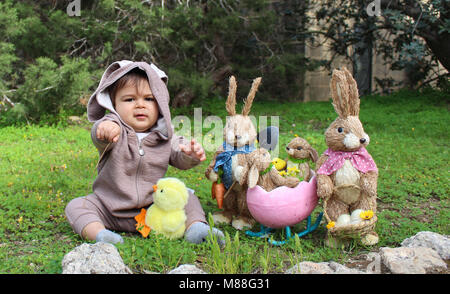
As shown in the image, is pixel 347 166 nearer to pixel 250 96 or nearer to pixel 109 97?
pixel 250 96

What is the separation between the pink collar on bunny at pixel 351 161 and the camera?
298 cm

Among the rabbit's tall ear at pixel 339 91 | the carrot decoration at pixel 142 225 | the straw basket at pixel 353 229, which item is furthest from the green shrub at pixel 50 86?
the straw basket at pixel 353 229

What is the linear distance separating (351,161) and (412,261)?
861mm

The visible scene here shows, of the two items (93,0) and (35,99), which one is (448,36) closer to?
(93,0)

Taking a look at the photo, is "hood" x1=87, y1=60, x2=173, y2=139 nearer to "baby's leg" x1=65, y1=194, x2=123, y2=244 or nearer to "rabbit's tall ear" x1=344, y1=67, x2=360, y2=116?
"baby's leg" x1=65, y1=194, x2=123, y2=244

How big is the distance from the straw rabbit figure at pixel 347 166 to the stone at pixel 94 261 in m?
1.40

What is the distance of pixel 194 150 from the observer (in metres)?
3.15

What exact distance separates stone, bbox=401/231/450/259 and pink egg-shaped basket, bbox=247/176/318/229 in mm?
681

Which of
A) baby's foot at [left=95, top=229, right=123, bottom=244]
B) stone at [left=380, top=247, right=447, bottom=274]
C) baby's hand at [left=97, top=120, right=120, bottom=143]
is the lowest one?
baby's foot at [left=95, top=229, right=123, bottom=244]

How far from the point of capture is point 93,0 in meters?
8.93

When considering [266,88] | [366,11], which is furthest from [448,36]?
[266,88]

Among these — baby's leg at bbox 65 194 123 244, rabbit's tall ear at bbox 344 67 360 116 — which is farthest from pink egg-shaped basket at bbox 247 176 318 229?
baby's leg at bbox 65 194 123 244

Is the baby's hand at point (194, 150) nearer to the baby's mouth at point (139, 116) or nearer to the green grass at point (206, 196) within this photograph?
the baby's mouth at point (139, 116)

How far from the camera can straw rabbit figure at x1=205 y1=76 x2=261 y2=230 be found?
3.28 metres
